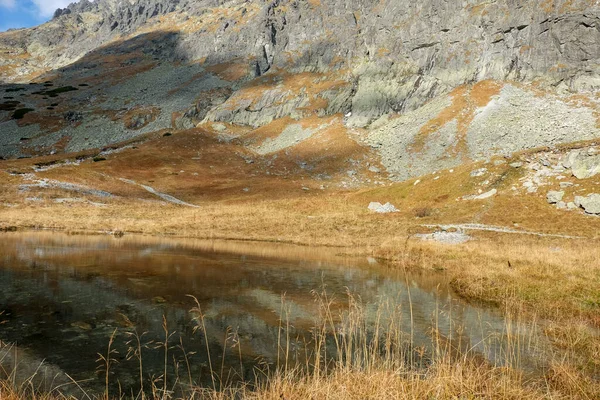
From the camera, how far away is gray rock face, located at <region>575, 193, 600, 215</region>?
34406 millimetres

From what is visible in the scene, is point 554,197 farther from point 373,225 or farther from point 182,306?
point 182,306

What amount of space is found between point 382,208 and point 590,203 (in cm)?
2165

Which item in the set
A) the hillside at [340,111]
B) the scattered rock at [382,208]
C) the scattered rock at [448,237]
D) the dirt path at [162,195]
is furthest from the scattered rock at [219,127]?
the scattered rock at [448,237]

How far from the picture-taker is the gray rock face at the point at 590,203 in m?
34.4

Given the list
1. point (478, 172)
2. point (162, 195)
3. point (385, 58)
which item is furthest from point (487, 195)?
point (385, 58)

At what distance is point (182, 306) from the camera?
15.1m

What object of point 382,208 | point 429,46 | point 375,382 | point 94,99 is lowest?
point 382,208

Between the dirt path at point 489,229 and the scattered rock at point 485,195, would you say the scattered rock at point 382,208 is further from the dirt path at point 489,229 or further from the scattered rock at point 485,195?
the dirt path at point 489,229

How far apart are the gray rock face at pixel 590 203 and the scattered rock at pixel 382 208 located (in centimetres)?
1889

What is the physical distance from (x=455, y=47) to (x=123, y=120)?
98.6 meters

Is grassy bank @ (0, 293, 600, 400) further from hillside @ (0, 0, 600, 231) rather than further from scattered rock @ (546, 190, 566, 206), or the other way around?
scattered rock @ (546, 190, 566, 206)

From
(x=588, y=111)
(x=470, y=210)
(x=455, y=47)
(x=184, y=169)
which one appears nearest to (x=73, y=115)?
(x=184, y=169)

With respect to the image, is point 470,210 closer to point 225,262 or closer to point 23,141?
point 225,262

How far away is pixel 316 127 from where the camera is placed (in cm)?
10156
